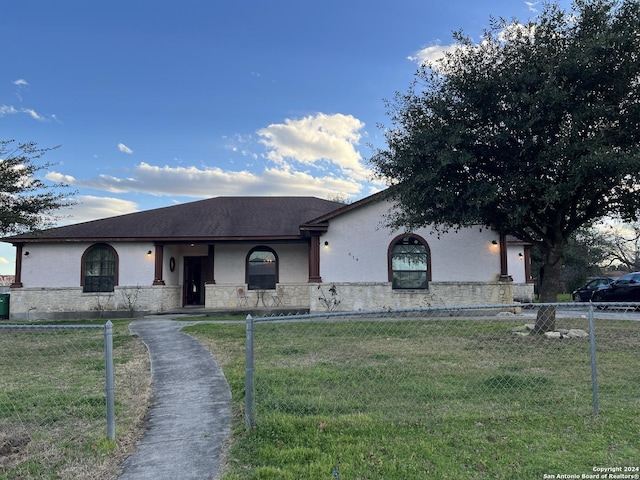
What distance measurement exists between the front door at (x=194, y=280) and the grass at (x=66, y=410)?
426 inches

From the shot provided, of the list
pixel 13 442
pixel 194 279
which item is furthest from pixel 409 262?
pixel 13 442

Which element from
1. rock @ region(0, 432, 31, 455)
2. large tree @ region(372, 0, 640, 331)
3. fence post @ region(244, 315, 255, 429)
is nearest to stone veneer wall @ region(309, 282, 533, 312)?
large tree @ region(372, 0, 640, 331)

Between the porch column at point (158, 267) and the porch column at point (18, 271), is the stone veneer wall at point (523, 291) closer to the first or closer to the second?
the porch column at point (158, 267)

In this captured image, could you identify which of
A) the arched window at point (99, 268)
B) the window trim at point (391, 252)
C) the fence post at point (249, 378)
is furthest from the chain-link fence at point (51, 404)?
the window trim at point (391, 252)

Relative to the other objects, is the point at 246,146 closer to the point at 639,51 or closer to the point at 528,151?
the point at 528,151

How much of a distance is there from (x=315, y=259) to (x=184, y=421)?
1134 centimetres

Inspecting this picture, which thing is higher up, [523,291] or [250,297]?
[250,297]

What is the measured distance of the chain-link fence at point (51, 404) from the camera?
3.71m

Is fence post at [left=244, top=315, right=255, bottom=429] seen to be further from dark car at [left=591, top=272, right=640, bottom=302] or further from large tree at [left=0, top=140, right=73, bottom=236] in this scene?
dark car at [left=591, top=272, right=640, bottom=302]

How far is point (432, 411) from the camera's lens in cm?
460

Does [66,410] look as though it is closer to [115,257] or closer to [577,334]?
[577,334]

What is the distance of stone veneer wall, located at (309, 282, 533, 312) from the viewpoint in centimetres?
1537

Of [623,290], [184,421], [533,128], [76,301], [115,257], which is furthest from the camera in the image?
[623,290]

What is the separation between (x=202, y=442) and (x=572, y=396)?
14.3 feet
